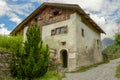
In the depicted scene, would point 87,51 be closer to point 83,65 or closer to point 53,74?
point 83,65

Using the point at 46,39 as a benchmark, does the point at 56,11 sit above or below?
above

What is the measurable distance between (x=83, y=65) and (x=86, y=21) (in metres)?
6.70

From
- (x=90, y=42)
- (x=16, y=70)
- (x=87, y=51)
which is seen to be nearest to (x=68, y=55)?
(x=87, y=51)

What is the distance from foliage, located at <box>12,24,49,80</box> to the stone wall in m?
0.35

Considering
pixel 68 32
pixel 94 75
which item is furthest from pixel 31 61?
pixel 68 32

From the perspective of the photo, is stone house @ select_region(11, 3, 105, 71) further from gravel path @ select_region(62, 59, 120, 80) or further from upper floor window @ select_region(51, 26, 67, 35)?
gravel path @ select_region(62, 59, 120, 80)

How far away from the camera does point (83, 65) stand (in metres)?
26.8

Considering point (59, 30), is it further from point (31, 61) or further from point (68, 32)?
point (31, 61)

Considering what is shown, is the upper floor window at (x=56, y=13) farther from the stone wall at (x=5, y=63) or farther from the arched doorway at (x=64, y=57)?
the stone wall at (x=5, y=63)

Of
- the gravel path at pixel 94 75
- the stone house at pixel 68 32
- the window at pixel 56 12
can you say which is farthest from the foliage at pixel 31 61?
the window at pixel 56 12

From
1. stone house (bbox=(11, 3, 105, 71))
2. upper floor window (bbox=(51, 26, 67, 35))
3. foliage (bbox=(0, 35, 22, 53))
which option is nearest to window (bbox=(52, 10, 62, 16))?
stone house (bbox=(11, 3, 105, 71))

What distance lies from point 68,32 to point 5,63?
1495 cm

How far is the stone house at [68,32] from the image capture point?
84.5 ft

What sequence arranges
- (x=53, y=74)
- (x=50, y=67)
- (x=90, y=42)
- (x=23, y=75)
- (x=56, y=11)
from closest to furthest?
1. (x=23, y=75)
2. (x=53, y=74)
3. (x=50, y=67)
4. (x=56, y=11)
5. (x=90, y=42)
